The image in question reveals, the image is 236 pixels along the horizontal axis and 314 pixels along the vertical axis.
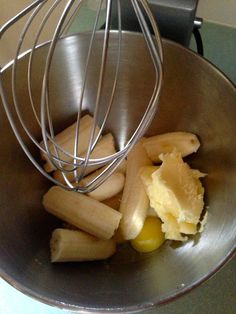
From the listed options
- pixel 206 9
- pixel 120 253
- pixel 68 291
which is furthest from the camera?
pixel 206 9

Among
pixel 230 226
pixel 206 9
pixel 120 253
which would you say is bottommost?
pixel 120 253

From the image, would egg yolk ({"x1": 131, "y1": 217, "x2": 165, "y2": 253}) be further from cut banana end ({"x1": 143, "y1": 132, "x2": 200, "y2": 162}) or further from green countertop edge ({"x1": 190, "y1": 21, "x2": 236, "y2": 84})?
green countertop edge ({"x1": 190, "y1": 21, "x2": 236, "y2": 84})

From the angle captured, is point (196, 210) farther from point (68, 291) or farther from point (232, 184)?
point (68, 291)

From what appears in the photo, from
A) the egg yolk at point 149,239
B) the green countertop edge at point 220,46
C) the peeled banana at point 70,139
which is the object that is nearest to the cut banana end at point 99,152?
the peeled banana at point 70,139

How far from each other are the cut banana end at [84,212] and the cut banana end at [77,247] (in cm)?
1

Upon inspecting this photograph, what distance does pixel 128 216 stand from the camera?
1.60 feet

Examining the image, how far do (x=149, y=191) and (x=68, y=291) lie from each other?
159mm

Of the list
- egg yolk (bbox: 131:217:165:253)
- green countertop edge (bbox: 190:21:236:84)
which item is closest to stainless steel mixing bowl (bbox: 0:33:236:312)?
egg yolk (bbox: 131:217:165:253)

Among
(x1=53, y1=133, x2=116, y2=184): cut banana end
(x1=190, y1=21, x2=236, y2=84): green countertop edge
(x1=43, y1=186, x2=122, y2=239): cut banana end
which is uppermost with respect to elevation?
(x1=190, y1=21, x2=236, y2=84): green countertop edge

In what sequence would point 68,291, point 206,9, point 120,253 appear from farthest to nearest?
1. point 206,9
2. point 120,253
3. point 68,291

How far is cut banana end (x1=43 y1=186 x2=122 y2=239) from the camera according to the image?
0.48m

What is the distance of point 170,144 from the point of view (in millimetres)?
516

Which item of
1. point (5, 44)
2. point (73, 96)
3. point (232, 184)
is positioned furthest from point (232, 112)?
point (5, 44)

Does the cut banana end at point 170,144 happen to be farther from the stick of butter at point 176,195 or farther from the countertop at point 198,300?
the countertop at point 198,300
